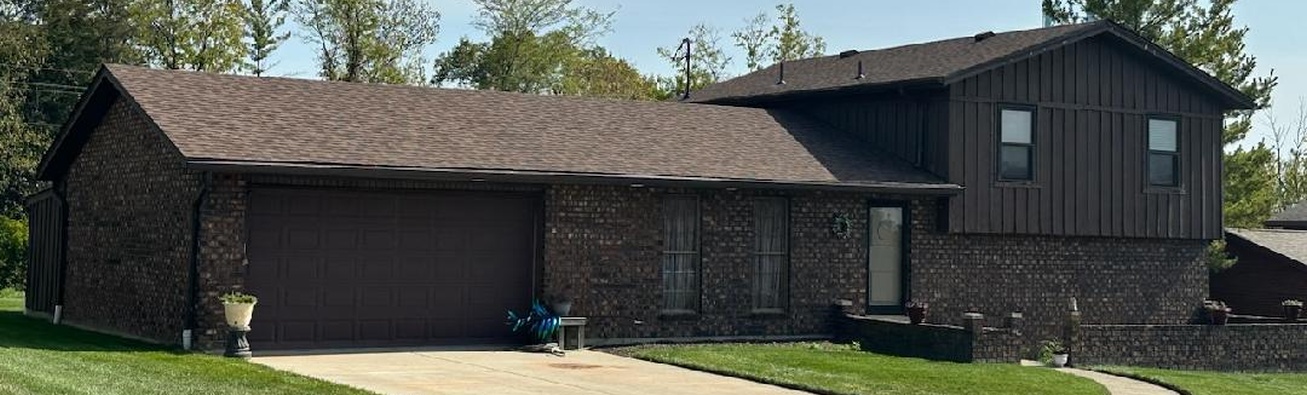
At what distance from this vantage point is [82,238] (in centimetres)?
2408

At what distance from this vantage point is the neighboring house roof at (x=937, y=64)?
2627 cm

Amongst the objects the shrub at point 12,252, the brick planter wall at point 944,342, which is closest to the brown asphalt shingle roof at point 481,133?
the brick planter wall at point 944,342

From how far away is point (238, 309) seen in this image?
19.2 meters

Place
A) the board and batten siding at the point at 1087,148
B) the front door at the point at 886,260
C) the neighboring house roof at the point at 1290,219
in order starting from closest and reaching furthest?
the front door at the point at 886,260
the board and batten siding at the point at 1087,148
the neighboring house roof at the point at 1290,219

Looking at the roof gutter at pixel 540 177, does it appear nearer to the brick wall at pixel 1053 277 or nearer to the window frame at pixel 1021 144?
the brick wall at pixel 1053 277

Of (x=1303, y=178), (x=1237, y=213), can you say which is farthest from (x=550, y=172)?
(x=1303, y=178)

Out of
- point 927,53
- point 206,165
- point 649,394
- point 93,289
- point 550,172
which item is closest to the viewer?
point 649,394

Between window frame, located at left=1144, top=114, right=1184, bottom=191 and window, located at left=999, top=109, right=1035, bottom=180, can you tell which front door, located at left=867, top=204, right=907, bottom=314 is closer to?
window, located at left=999, top=109, right=1035, bottom=180

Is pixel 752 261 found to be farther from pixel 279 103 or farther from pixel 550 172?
Result: pixel 279 103

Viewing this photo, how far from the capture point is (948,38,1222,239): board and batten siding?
26047mm

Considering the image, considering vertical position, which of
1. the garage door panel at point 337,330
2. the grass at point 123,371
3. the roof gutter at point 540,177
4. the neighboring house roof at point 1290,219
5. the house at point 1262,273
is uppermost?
the neighboring house roof at point 1290,219

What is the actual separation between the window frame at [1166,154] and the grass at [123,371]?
1587 cm

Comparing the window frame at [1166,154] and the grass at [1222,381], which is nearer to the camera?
the grass at [1222,381]

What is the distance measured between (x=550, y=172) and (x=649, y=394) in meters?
5.80
